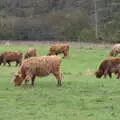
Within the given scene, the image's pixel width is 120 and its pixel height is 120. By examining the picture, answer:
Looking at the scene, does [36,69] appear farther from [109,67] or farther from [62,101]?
[109,67]

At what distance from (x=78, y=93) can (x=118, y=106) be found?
3.30 m

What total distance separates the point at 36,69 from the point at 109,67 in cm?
536

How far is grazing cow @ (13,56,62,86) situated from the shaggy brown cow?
4431 millimetres

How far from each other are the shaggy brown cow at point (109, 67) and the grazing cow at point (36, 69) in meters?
4.43

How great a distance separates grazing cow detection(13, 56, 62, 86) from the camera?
21741mm

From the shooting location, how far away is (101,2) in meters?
101

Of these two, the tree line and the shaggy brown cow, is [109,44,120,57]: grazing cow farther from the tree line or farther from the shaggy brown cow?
the tree line

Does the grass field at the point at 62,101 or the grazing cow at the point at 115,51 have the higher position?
the grass field at the point at 62,101

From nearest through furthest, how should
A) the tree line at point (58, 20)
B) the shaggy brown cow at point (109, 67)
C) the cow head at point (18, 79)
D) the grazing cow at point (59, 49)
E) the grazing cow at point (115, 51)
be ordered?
the cow head at point (18, 79) → the shaggy brown cow at point (109, 67) → the grazing cow at point (59, 49) → the grazing cow at point (115, 51) → the tree line at point (58, 20)

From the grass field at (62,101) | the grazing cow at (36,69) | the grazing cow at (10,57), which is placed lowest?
the grazing cow at (10,57)

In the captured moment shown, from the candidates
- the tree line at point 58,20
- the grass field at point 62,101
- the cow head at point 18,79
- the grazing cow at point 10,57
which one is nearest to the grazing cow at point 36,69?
the cow head at point 18,79

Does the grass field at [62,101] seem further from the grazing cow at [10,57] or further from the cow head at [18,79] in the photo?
the grazing cow at [10,57]

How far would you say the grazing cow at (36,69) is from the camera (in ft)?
71.3

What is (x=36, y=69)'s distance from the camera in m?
21.9
